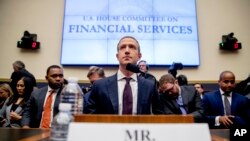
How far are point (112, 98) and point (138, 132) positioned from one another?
0.91 meters

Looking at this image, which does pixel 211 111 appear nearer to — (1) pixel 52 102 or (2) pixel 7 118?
(1) pixel 52 102

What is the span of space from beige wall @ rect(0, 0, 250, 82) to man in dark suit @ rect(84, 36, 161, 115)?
12.5 ft

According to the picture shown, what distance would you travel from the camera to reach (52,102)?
2.61m

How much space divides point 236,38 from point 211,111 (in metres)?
3.63

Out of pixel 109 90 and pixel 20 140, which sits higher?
pixel 109 90

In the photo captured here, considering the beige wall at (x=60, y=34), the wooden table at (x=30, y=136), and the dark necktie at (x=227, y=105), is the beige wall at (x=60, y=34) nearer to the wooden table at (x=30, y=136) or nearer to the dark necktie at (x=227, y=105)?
the dark necktie at (x=227, y=105)

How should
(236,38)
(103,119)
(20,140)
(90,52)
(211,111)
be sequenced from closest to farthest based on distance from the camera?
(103,119)
(20,140)
(211,111)
(90,52)
(236,38)

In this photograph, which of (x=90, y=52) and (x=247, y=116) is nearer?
(x=247, y=116)

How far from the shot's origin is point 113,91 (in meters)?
1.73

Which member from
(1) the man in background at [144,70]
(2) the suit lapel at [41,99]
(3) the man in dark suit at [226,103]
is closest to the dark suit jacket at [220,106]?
(3) the man in dark suit at [226,103]

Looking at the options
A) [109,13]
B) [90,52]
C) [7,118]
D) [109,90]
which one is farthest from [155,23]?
[109,90]

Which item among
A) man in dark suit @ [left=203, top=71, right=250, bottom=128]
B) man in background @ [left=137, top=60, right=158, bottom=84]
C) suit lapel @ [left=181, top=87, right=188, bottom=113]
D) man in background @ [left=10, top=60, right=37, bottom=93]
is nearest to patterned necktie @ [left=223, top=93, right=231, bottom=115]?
man in dark suit @ [left=203, top=71, right=250, bottom=128]

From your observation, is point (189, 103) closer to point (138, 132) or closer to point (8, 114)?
point (138, 132)

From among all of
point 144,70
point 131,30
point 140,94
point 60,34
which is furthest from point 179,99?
point 60,34
